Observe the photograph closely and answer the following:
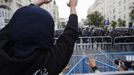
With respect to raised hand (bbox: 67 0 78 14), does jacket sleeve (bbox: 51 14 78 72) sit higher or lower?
lower

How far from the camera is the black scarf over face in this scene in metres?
1.59

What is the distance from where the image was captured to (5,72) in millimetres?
1619

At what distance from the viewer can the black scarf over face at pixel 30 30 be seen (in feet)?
5.23

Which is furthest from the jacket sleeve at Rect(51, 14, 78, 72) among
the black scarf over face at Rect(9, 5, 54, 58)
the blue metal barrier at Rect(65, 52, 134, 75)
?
the blue metal barrier at Rect(65, 52, 134, 75)

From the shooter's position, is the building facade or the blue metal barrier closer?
the blue metal barrier

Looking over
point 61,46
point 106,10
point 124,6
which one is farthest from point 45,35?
point 106,10

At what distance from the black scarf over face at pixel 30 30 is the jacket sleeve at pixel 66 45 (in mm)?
143

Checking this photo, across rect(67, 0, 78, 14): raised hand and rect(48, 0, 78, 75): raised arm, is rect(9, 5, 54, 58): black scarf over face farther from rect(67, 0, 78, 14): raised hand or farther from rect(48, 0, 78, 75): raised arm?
rect(67, 0, 78, 14): raised hand

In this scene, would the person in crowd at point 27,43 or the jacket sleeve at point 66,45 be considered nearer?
the person in crowd at point 27,43

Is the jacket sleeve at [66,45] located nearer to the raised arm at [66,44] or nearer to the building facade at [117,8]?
the raised arm at [66,44]

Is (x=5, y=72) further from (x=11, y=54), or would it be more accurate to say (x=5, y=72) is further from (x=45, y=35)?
(x=45, y=35)

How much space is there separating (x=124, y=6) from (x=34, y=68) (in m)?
90.4

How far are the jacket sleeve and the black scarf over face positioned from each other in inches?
5.6

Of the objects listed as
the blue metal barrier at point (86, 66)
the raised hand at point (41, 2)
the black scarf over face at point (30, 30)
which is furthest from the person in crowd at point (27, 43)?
the blue metal barrier at point (86, 66)
